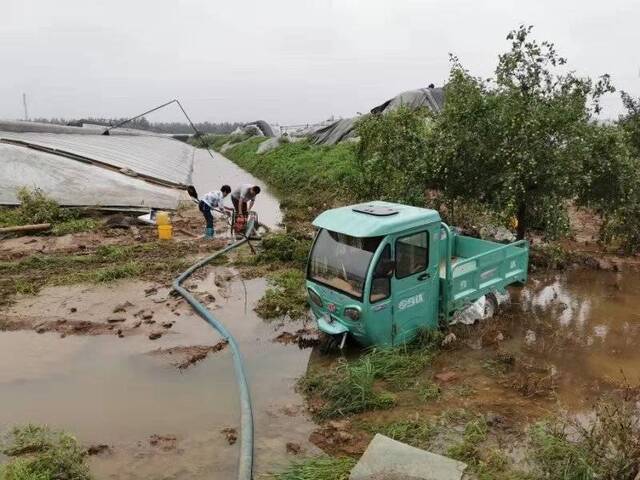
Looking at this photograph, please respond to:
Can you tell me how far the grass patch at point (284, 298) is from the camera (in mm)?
8750

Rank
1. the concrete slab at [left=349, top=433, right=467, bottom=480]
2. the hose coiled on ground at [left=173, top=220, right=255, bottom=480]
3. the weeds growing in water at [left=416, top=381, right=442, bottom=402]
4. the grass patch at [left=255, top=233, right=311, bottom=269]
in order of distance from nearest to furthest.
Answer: the concrete slab at [left=349, top=433, right=467, bottom=480] → the hose coiled on ground at [left=173, top=220, right=255, bottom=480] → the weeds growing in water at [left=416, top=381, right=442, bottom=402] → the grass patch at [left=255, top=233, right=311, bottom=269]

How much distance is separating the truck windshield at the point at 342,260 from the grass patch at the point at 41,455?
11.5 feet

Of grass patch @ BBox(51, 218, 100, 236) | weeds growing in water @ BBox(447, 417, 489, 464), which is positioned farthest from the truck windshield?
grass patch @ BBox(51, 218, 100, 236)

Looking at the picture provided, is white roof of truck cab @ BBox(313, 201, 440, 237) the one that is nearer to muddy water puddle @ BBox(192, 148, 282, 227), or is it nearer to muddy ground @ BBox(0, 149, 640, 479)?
muddy ground @ BBox(0, 149, 640, 479)

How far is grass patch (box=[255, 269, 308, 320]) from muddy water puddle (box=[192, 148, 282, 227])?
627 cm

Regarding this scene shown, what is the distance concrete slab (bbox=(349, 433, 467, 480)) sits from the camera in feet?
13.7

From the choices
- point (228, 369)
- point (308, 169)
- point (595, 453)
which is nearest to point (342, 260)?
point (228, 369)

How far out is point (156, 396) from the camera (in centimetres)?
643

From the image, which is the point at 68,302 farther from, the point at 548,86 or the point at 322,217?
the point at 548,86

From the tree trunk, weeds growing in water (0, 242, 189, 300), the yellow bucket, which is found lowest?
weeds growing in water (0, 242, 189, 300)

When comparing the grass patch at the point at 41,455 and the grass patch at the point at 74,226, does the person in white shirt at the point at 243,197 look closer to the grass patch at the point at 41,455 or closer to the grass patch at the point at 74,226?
the grass patch at the point at 74,226

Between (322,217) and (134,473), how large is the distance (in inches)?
152

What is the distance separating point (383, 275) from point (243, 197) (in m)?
7.14

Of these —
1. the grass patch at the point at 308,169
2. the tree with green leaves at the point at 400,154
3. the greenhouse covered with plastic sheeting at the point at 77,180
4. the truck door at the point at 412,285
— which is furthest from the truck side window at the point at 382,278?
the greenhouse covered with plastic sheeting at the point at 77,180
